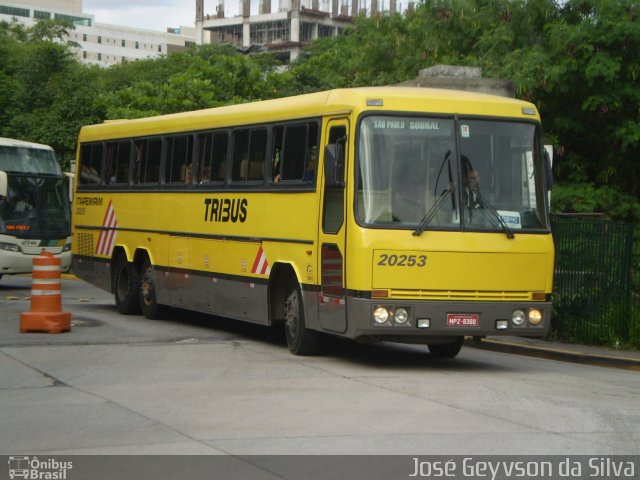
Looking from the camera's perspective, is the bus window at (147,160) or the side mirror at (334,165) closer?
the side mirror at (334,165)

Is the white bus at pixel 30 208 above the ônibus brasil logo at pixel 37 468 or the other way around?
above

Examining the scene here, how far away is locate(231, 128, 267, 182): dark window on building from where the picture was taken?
16.0 m

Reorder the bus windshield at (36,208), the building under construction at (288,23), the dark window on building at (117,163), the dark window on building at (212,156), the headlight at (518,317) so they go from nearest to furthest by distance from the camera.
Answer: the headlight at (518,317) → the dark window on building at (212,156) → the dark window on building at (117,163) → the bus windshield at (36,208) → the building under construction at (288,23)

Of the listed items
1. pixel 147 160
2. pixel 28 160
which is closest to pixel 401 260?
pixel 147 160

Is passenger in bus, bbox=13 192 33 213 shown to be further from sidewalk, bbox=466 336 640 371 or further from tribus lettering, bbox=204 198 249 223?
sidewalk, bbox=466 336 640 371

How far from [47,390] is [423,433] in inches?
161

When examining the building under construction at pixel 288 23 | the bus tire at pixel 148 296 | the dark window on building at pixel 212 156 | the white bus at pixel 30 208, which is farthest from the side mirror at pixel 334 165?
the building under construction at pixel 288 23

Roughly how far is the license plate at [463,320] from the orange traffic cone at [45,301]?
572cm

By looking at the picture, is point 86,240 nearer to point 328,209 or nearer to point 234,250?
point 234,250

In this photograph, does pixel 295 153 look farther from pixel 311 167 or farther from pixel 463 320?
pixel 463 320

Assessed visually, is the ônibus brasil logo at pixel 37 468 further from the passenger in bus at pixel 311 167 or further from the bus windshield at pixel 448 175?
the passenger in bus at pixel 311 167

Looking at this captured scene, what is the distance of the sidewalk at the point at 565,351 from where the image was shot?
52.6ft

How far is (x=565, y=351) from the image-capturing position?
1664 cm

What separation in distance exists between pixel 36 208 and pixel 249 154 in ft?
44.5
